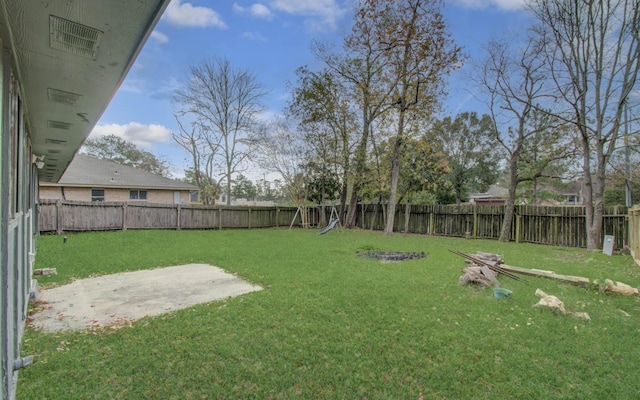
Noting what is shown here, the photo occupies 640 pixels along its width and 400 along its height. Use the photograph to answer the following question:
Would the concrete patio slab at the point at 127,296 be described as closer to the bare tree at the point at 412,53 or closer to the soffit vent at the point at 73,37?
the soffit vent at the point at 73,37

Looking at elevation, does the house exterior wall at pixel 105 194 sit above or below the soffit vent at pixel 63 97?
below

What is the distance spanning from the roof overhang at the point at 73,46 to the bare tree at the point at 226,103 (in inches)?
700

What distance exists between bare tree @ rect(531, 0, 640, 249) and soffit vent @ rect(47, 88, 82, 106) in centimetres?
1119

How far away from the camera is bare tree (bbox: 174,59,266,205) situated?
19172 mm

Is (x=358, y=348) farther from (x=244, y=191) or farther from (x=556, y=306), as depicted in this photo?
(x=244, y=191)

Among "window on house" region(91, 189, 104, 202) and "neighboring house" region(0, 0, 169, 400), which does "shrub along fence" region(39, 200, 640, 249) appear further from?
"neighboring house" region(0, 0, 169, 400)

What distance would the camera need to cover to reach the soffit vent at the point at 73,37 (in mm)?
1416

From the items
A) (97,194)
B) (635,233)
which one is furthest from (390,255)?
(97,194)

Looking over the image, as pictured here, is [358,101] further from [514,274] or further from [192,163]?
[192,163]

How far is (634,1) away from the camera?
8.13 meters

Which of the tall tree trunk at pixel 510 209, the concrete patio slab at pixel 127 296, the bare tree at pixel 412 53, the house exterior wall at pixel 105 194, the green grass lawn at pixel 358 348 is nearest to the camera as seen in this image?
the green grass lawn at pixel 358 348

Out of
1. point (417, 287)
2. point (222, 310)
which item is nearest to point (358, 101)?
point (417, 287)

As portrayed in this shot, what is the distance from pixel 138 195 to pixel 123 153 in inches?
617

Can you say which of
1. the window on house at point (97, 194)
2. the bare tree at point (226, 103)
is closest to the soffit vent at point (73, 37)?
the window on house at point (97, 194)
